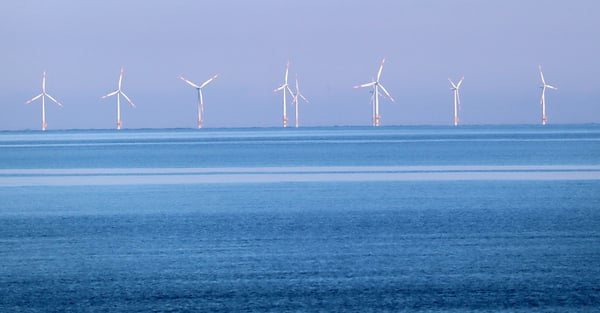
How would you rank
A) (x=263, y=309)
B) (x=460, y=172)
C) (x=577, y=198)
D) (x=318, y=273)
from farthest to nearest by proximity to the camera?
(x=460, y=172) → (x=577, y=198) → (x=318, y=273) → (x=263, y=309)

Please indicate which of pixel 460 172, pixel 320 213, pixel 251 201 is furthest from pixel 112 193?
pixel 460 172

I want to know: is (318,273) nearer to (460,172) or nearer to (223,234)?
(223,234)

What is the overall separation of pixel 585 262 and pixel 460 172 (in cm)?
1953

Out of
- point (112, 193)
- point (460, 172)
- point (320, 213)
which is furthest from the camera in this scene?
point (460, 172)

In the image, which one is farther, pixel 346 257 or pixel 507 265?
pixel 346 257

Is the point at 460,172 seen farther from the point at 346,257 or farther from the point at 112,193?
the point at 346,257

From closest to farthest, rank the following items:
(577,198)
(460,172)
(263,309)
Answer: (263,309), (577,198), (460,172)

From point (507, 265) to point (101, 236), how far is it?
5.55m

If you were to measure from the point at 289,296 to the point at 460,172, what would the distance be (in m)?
21.6

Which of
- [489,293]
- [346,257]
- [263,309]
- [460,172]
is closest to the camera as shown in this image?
[263,309]

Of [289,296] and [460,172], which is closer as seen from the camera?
[289,296]

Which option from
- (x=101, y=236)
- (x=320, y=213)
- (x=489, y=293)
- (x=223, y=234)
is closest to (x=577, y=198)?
(x=320, y=213)

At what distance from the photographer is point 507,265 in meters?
10.7

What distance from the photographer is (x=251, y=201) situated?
770 inches
